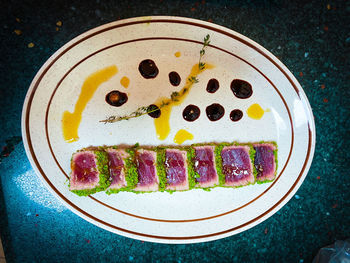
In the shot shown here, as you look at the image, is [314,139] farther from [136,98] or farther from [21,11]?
[21,11]

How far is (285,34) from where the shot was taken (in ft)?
8.85

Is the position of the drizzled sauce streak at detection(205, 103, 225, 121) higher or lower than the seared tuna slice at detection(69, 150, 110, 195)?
higher

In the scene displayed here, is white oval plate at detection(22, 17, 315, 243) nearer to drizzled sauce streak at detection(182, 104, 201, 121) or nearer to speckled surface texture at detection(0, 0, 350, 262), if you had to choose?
drizzled sauce streak at detection(182, 104, 201, 121)

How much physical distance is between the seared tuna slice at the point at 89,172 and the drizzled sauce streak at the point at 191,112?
87 centimetres

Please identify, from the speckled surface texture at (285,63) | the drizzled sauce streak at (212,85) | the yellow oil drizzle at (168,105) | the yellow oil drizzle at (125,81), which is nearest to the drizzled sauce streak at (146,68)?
the yellow oil drizzle at (125,81)

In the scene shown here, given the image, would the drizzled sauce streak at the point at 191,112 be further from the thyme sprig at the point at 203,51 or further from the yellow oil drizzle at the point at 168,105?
the thyme sprig at the point at 203,51

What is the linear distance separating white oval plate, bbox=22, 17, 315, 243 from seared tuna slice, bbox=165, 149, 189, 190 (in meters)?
0.14

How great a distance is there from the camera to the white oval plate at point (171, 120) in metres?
2.53

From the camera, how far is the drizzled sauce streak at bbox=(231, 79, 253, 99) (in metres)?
2.68

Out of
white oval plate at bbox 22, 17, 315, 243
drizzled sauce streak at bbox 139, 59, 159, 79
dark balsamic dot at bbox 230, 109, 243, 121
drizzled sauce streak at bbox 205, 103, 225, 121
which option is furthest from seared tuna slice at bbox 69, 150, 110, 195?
dark balsamic dot at bbox 230, 109, 243, 121

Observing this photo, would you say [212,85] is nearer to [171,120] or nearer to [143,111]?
[171,120]

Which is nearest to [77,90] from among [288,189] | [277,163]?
[277,163]

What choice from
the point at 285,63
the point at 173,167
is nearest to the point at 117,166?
the point at 173,167

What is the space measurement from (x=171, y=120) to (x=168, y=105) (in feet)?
0.50
